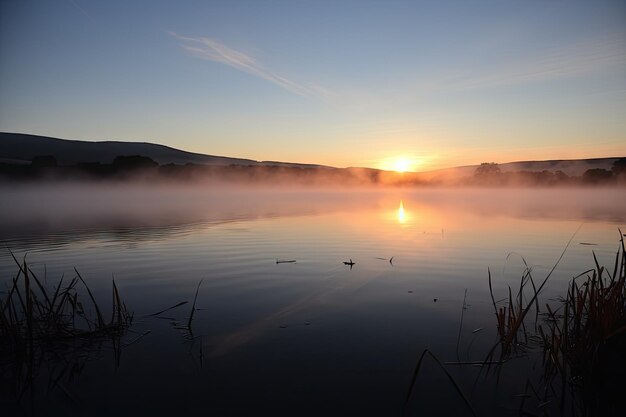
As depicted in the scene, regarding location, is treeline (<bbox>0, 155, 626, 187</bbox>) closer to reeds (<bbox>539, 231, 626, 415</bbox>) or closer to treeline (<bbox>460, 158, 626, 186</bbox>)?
treeline (<bbox>460, 158, 626, 186</bbox>)

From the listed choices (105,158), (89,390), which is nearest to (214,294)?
(89,390)

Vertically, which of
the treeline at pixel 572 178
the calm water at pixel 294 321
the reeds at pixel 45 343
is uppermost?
the treeline at pixel 572 178

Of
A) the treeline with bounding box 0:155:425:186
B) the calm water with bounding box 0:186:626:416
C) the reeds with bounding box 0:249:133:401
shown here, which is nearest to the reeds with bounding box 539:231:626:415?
the calm water with bounding box 0:186:626:416

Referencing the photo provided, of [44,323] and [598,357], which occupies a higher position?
[598,357]

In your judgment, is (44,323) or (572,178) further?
(572,178)

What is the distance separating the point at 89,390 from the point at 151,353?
1373 millimetres

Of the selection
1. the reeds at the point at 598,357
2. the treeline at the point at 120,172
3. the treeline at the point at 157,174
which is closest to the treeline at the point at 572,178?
the treeline at the point at 157,174

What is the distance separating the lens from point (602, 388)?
5621 millimetres

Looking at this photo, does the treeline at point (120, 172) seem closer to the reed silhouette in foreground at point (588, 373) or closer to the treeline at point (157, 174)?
the treeline at point (157, 174)

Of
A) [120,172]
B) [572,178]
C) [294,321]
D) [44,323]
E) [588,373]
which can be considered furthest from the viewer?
[572,178]

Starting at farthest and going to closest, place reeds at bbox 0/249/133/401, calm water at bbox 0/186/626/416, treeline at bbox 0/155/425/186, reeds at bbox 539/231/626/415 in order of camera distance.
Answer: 1. treeline at bbox 0/155/425/186
2. reeds at bbox 0/249/133/401
3. calm water at bbox 0/186/626/416
4. reeds at bbox 539/231/626/415

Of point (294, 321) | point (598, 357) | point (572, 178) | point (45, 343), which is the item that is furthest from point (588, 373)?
point (572, 178)

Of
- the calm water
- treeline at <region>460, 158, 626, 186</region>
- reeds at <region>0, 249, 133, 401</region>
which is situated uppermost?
treeline at <region>460, 158, 626, 186</region>

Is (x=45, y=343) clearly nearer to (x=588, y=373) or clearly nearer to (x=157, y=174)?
(x=588, y=373)
